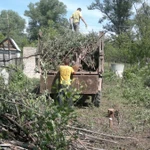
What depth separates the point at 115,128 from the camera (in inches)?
324

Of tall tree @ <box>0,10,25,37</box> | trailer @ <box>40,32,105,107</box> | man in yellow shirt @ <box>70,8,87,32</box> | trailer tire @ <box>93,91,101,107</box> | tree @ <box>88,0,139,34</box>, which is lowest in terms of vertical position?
trailer tire @ <box>93,91,101,107</box>

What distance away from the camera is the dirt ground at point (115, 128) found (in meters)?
6.51

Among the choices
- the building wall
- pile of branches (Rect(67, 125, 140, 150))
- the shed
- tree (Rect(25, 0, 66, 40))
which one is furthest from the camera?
tree (Rect(25, 0, 66, 40))

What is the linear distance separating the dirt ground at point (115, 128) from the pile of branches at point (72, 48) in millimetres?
1528

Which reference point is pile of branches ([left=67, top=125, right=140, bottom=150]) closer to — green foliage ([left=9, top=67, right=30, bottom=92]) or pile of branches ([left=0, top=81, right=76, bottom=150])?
pile of branches ([left=0, top=81, right=76, bottom=150])

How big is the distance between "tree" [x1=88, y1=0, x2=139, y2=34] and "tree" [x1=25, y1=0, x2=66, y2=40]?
9630 millimetres

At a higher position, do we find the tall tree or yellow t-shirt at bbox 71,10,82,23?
yellow t-shirt at bbox 71,10,82,23

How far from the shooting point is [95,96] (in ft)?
35.3

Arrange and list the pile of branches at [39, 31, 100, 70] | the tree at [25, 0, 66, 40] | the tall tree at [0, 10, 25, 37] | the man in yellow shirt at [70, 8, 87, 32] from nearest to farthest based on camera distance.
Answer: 1. the tall tree at [0, 10, 25, 37]
2. the pile of branches at [39, 31, 100, 70]
3. the man in yellow shirt at [70, 8, 87, 32]
4. the tree at [25, 0, 66, 40]

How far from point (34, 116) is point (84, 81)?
4.95 metres

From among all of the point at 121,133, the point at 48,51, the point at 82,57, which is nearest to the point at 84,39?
the point at 82,57

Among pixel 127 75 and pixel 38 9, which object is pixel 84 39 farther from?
pixel 38 9

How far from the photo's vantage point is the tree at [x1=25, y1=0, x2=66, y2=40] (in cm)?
6631

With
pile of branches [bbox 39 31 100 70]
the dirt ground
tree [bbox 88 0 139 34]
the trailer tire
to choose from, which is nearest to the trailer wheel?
the trailer tire
